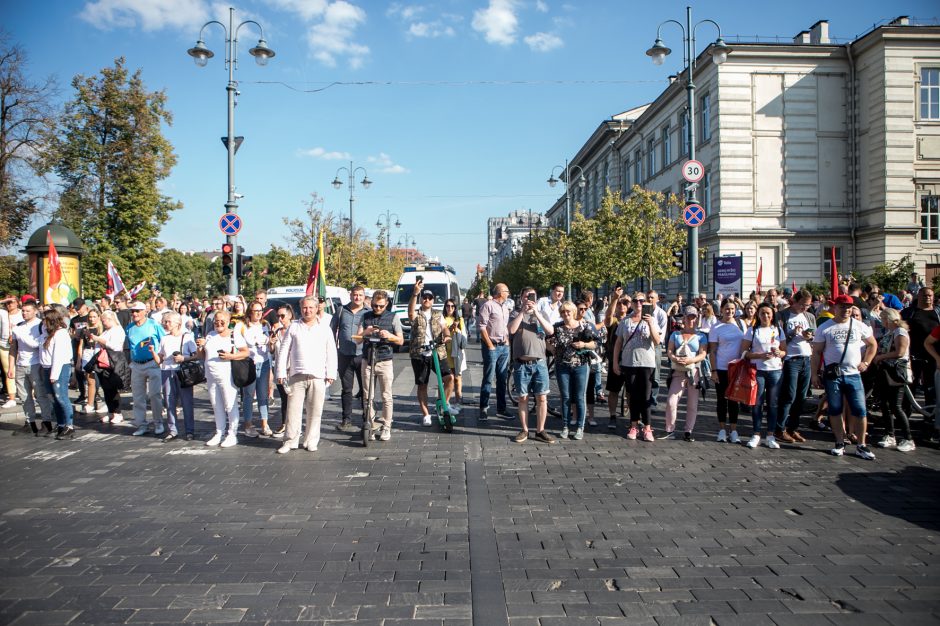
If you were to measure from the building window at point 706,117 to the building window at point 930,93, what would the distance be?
8.99m

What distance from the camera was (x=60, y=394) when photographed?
9430 mm

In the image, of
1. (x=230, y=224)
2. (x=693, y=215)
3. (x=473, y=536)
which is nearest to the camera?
(x=473, y=536)

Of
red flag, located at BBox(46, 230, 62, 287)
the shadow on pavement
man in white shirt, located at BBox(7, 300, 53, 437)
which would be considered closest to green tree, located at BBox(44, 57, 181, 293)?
red flag, located at BBox(46, 230, 62, 287)

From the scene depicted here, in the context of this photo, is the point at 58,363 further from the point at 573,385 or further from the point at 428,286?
A: the point at 428,286

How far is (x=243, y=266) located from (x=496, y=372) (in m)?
10.4

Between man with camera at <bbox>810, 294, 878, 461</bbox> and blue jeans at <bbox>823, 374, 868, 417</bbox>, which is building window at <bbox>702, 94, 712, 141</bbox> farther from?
blue jeans at <bbox>823, 374, 868, 417</bbox>

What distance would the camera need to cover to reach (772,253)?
110 ft

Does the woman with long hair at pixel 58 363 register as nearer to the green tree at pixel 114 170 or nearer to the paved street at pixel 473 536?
the paved street at pixel 473 536

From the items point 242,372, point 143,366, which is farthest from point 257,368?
point 143,366

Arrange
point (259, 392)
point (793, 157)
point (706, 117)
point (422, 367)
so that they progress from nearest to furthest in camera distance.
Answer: point (259, 392) → point (422, 367) → point (793, 157) → point (706, 117)

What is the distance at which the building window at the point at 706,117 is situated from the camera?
3469cm

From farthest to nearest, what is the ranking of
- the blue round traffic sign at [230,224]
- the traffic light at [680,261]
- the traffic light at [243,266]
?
the traffic light at [680,261] < the traffic light at [243,266] < the blue round traffic sign at [230,224]

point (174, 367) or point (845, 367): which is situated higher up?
point (845, 367)

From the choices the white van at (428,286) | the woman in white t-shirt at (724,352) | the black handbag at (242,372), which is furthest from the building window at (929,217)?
the black handbag at (242,372)
